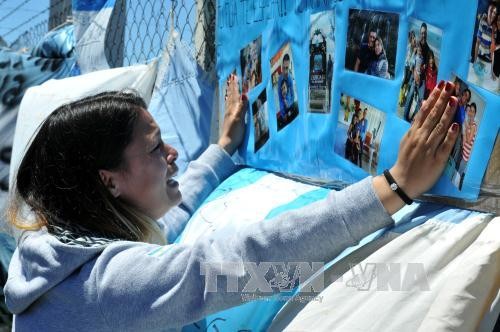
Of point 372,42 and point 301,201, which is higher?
point 372,42

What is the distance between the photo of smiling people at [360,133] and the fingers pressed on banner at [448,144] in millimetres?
129

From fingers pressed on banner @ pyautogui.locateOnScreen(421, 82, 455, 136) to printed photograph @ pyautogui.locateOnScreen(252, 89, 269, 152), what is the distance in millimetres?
550

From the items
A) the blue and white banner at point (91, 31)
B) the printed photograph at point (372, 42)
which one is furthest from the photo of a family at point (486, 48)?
the blue and white banner at point (91, 31)

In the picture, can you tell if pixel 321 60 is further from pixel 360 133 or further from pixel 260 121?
pixel 260 121

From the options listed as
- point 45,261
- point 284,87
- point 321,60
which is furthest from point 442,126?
point 45,261

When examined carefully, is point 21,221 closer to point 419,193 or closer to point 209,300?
point 209,300

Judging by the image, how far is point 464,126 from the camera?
807 mm

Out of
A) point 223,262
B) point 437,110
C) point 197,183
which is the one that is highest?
point 437,110

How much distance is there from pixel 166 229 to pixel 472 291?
29.4 inches

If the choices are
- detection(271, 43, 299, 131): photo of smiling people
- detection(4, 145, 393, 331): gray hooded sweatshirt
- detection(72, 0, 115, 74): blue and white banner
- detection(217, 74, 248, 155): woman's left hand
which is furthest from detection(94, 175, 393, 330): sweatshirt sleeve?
detection(72, 0, 115, 74): blue and white banner

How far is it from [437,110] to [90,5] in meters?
1.96

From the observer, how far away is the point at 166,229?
1.34 m

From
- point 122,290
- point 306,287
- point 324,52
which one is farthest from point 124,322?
point 324,52

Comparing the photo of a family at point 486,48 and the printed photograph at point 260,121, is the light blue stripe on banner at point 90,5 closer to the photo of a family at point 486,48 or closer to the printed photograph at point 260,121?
the printed photograph at point 260,121
